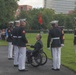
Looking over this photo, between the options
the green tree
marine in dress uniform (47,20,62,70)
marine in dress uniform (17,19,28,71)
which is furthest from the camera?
the green tree

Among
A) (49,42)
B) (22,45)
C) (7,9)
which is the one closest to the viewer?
(22,45)

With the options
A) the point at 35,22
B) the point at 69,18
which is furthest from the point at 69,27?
the point at 35,22

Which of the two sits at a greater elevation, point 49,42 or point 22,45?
point 49,42

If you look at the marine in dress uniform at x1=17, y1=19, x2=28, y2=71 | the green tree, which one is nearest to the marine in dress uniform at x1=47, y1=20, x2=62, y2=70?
the marine in dress uniform at x1=17, y1=19, x2=28, y2=71

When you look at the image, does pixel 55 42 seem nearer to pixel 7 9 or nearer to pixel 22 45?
pixel 22 45

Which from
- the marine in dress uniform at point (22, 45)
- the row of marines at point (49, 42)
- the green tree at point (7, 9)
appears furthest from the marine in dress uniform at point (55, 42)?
the green tree at point (7, 9)

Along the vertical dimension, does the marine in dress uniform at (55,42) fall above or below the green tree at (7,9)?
below

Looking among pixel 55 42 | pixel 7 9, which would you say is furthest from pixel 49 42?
pixel 7 9

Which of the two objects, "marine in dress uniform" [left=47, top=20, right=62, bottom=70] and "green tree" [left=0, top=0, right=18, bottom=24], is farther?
"green tree" [left=0, top=0, right=18, bottom=24]

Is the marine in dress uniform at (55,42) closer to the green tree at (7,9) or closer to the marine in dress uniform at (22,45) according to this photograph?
the marine in dress uniform at (22,45)

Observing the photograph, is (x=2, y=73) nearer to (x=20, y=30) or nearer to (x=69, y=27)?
(x=20, y=30)

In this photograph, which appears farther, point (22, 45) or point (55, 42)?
point (55, 42)

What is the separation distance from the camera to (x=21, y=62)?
1252cm

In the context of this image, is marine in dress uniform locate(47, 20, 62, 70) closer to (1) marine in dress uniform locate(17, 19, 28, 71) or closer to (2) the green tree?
(1) marine in dress uniform locate(17, 19, 28, 71)
